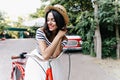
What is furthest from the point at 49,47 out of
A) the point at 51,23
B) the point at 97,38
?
the point at 97,38

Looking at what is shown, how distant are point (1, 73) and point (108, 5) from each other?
6.30m

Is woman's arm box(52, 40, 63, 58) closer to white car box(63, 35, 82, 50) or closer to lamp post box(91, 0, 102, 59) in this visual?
lamp post box(91, 0, 102, 59)

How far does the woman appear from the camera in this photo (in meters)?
2.53

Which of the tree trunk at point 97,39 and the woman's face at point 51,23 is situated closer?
the woman's face at point 51,23

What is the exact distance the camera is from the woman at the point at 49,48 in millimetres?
2529

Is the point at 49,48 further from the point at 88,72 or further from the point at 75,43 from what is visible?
the point at 75,43

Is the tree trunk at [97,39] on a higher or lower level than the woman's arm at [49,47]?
lower

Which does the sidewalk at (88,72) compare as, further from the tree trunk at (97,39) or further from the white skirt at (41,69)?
the white skirt at (41,69)

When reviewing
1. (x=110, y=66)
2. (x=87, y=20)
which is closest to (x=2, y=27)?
(x=87, y=20)

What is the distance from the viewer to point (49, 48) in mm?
2498

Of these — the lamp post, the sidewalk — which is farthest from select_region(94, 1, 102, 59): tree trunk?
the sidewalk

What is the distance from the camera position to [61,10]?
8.60 feet

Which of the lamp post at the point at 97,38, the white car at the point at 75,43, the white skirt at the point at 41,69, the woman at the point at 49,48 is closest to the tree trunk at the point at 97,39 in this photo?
the lamp post at the point at 97,38

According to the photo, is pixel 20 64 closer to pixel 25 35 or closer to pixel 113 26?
pixel 113 26
